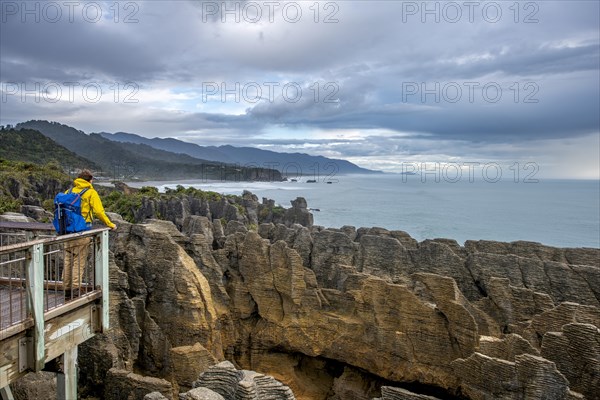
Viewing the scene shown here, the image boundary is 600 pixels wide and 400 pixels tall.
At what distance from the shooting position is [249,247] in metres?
21.0

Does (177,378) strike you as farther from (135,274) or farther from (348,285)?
(348,285)

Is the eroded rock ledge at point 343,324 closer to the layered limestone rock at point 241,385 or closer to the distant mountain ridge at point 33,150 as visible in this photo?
the layered limestone rock at point 241,385

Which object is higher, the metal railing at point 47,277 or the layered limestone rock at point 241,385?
the metal railing at point 47,277

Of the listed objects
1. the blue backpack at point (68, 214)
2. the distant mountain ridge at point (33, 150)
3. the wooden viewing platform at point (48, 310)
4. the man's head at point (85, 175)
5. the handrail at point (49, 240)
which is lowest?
the wooden viewing platform at point (48, 310)

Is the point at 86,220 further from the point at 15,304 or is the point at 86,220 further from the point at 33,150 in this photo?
the point at 33,150

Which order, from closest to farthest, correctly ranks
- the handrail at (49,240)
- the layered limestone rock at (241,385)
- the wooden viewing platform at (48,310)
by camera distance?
1. the handrail at (49,240)
2. the wooden viewing platform at (48,310)
3. the layered limestone rock at (241,385)

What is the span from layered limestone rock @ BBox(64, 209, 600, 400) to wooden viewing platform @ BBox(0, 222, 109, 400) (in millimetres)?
5412

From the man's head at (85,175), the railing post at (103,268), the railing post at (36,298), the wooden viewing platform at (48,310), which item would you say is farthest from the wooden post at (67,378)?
the man's head at (85,175)

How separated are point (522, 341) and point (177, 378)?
1019cm

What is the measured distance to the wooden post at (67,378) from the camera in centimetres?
931

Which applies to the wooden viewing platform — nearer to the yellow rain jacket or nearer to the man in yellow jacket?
the man in yellow jacket

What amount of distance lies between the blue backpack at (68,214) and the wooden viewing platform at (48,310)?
0.28 m

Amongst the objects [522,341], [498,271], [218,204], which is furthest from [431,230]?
[522,341]

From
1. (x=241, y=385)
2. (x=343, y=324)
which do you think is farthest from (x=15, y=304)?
(x=343, y=324)
